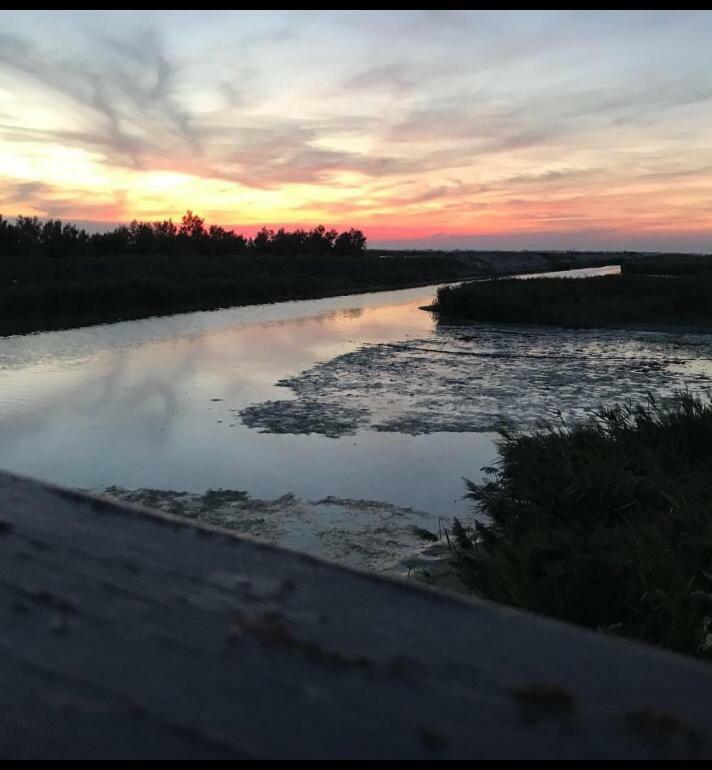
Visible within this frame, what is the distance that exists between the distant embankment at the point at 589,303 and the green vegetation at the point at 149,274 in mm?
11995

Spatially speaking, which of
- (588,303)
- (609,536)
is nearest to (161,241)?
(588,303)

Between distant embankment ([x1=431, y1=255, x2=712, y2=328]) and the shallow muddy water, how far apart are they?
→ 12.4ft

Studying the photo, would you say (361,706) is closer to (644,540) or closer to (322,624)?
(322,624)

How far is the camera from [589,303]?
2809cm

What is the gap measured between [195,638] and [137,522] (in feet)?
0.99

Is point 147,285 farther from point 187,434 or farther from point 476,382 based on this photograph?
point 187,434

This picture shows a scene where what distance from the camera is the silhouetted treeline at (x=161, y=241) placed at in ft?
167

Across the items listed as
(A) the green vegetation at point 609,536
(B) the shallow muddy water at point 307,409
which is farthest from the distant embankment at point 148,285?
(A) the green vegetation at point 609,536

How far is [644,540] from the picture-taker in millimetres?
4141

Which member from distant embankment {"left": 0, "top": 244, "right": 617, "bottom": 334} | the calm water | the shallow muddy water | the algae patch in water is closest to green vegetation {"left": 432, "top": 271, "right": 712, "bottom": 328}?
the shallow muddy water

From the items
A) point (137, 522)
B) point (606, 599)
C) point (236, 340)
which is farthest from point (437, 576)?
point (236, 340)

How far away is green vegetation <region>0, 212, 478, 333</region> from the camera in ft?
90.7

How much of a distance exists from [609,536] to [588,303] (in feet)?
83.0
